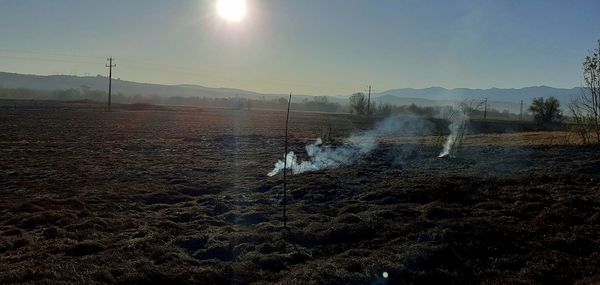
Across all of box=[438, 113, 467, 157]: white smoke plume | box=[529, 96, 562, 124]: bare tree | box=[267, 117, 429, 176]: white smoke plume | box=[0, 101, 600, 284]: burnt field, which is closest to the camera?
box=[0, 101, 600, 284]: burnt field

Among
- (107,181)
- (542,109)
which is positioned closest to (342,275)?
(107,181)

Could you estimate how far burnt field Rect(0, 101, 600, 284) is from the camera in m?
8.03

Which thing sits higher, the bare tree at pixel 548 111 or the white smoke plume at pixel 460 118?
the bare tree at pixel 548 111

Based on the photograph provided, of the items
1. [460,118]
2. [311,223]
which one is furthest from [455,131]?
[311,223]

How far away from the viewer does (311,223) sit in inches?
444

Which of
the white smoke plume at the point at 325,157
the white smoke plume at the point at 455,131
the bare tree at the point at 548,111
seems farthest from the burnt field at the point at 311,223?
the bare tree at the point at 548,111

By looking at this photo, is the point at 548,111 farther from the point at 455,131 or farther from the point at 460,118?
the point at 460,118

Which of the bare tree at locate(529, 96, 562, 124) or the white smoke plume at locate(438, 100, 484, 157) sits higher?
the bare tree at locate(529, 96, 562, 124)

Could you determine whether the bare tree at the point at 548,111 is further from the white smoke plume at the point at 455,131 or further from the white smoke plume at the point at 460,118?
the white smoke plume at the point at 460,118

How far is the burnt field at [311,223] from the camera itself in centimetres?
803

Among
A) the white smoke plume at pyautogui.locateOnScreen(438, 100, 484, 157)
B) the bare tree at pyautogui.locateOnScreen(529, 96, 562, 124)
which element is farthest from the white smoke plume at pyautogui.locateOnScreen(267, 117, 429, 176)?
the bare tree at pyautogui.locateOnScreen(529, 96, 562, 124)

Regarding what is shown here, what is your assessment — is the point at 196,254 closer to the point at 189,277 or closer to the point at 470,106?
the point at 189,277

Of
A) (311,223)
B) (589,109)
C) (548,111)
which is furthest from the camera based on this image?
(548,111)

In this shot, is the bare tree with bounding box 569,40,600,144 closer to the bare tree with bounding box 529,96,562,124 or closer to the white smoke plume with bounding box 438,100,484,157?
the white smoke plume with bounding box 438,100,484,157
